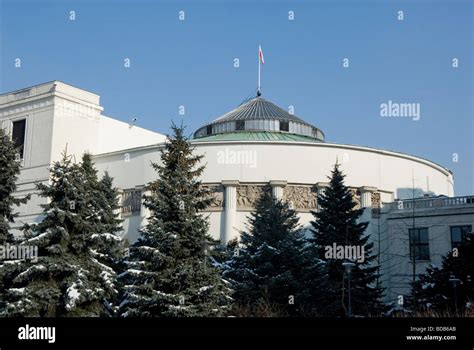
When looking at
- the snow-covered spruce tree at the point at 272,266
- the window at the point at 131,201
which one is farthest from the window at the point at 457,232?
the window at the point at 131,201

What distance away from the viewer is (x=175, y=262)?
15.2 m

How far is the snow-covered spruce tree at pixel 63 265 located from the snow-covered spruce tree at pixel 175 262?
1.02m

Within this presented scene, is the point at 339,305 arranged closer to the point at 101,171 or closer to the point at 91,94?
the point at 101,171

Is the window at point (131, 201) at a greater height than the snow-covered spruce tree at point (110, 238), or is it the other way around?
the window at point (131, 201)

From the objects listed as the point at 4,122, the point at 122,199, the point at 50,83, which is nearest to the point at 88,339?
the point at 122,199

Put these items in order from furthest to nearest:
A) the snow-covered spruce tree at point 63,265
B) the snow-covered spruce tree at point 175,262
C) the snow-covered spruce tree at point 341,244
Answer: the snow-covered spruce tree at point 341,244
the snow-covered spruce tree at point 63,265
the snow-covered spruce tree at point 175,262

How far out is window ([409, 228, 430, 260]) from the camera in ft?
97.4

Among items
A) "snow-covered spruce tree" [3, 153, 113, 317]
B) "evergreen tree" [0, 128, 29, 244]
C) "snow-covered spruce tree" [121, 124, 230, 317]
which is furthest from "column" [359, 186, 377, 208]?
"evergreen tree" [0, 128, 29, 244]

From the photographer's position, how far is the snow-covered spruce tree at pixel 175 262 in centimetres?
1443

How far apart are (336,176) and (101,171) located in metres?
16.5

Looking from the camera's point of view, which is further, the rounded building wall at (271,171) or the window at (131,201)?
the window at (131,201)

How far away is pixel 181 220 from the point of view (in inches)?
616

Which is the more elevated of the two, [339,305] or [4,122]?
[4,122]

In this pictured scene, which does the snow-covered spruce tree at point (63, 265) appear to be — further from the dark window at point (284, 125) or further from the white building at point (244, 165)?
the dark window at point (284, 125)
